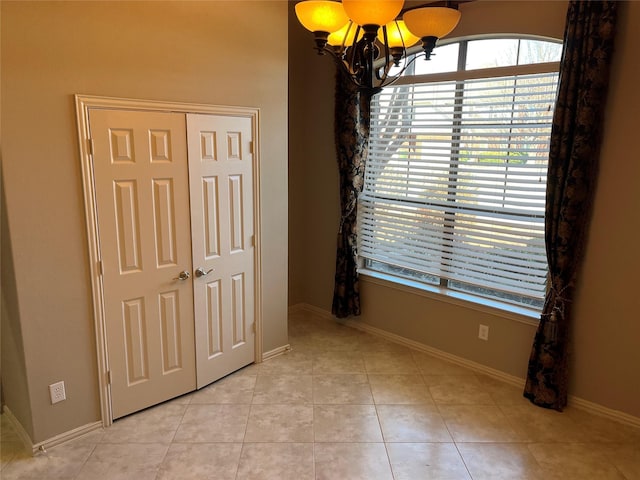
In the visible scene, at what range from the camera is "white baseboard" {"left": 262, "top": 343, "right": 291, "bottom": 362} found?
3.71 metres

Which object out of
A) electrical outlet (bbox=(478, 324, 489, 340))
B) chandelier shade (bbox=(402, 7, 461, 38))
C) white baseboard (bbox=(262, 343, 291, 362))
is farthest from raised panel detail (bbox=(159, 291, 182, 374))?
electrical outlet (bbox=(478, 324, 489, 340))

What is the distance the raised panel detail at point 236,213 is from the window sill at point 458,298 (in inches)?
56.9

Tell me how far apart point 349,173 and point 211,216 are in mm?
1470

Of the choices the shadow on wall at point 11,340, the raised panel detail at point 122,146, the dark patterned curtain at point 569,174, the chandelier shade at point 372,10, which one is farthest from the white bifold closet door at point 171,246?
the dark patterned curtain at point 569,174

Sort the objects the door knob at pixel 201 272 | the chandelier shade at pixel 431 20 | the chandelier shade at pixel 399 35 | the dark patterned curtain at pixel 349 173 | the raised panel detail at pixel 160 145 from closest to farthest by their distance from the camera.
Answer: the chandelier shade at pixel 431 20 → the chandelier shade at pixel 399 35 → the raised panel detail at pixel 160 145 → the door knob at pixel 201 272 → the dark patterned curtain at pixel 349 173

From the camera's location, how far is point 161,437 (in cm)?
273

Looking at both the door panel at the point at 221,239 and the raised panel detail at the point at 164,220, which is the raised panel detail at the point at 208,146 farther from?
the raised panel detail at the point at 164,220

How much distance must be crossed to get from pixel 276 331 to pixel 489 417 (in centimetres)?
178

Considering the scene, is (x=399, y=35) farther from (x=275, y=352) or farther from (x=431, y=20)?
(x=275, y=352)

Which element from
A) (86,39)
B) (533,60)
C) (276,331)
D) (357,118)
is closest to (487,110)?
(533,60)

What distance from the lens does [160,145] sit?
2.76 metres

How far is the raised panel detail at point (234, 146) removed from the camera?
10.3 ft

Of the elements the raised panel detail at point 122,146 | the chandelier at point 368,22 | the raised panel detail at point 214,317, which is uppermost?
the chandelier at point 368,22

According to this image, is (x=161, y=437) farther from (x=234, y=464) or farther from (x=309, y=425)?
(x=309, y=425)
